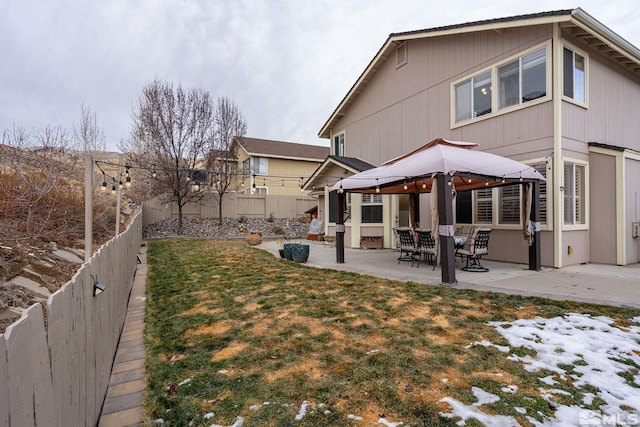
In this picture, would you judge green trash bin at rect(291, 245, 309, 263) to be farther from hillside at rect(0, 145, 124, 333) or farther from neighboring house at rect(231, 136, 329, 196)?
neighboring house at rect(231, 136, 329, 196)

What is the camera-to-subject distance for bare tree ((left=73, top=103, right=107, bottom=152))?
51.2ft

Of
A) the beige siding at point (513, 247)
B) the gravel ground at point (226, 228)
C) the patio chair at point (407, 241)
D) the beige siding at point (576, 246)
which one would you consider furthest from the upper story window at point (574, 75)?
the gravel ground at point (226, 228)

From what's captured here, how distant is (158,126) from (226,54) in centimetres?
559

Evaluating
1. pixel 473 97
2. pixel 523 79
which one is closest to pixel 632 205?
pixel 523 79

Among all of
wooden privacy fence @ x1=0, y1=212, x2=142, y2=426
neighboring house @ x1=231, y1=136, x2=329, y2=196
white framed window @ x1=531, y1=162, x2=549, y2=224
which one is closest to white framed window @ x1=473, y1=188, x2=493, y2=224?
white framed window @ x1=531, y1=162, x2=549, y2=224

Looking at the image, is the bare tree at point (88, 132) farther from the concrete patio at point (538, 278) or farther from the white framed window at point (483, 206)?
the white framed window at point (483, 206)

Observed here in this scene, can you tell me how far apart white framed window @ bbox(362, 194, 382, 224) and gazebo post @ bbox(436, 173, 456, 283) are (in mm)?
5698

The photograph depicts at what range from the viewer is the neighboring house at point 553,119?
23.4 feet

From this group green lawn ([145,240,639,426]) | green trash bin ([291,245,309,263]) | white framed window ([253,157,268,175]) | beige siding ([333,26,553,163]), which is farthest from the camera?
white framed window ([253,157,268,175])

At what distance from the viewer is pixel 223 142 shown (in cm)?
1908

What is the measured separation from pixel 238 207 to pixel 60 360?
62.8ft

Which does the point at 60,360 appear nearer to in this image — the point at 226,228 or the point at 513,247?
the point at 513,247

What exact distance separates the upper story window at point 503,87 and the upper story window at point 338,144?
6.26m

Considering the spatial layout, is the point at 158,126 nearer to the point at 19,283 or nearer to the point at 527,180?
the point at 19,283
